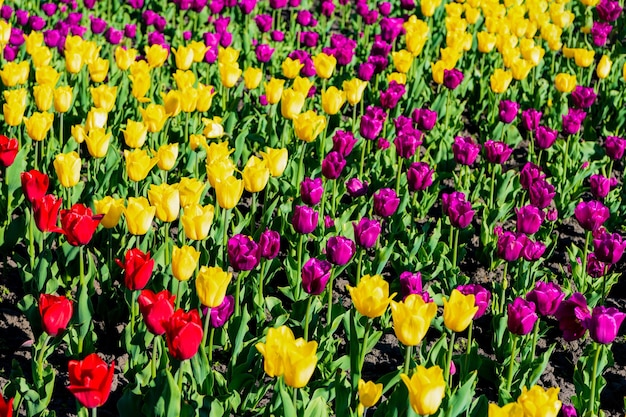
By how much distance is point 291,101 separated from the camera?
4910mm

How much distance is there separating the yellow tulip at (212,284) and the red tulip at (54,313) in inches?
16.8

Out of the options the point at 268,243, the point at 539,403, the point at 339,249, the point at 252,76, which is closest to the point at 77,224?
the point at 268,243

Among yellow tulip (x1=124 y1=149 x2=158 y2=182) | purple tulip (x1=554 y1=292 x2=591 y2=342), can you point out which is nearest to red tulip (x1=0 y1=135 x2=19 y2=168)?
yellow tulip (x1=124 y1=149 x2=158 y2=182)

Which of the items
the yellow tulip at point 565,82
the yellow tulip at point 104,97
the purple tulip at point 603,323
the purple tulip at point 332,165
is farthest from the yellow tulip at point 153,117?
the yellow tulip at point 565,82

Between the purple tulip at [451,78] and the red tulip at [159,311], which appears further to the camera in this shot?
the purple tulip at [451,78]

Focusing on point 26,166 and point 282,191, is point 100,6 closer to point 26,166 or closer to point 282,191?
point 26,166

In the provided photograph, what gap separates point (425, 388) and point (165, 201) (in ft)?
4.88

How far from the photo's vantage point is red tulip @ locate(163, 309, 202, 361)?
8.60 ft

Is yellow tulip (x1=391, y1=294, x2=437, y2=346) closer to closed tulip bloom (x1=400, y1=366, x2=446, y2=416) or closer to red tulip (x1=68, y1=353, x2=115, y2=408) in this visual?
closed tulip bloom (x1=400, y1=366, x2=446, y2=416)

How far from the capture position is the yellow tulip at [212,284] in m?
2.92

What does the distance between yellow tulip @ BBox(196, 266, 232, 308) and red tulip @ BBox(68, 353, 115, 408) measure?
500 mm

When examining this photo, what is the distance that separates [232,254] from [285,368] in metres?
0.80

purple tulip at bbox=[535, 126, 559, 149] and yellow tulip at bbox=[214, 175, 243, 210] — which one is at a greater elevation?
yellow tulip at bbox=[214, 175, 243, 210]

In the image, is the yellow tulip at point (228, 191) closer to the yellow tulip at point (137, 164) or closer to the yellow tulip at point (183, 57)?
the yellow tulip at point (137, 164)
